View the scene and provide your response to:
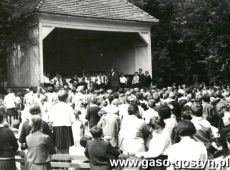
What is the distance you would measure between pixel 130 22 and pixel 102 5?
2.06 meters

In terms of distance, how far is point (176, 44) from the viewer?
3559cm

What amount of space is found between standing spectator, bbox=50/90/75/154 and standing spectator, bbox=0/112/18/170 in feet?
7.98

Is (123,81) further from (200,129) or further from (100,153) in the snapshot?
(100,153)

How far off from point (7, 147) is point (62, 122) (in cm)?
260

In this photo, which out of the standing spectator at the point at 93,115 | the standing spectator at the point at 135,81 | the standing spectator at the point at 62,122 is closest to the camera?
the standing spectator at the point at 62,122

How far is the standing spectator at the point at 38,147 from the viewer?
7.00 meters

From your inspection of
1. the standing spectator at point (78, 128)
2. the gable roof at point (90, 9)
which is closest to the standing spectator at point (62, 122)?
the standing spectator at point (78, 128)

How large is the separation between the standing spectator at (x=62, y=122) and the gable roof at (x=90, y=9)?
14066 millimetres

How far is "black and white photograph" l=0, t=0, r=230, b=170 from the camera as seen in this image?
661 cm

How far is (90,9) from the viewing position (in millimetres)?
26484

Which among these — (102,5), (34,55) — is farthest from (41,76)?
(102,5)

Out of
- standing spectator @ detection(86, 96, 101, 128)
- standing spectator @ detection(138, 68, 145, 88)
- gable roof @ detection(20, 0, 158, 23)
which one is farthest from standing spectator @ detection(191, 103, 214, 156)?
standing spectator @ detection(138, 68, 145, 88)

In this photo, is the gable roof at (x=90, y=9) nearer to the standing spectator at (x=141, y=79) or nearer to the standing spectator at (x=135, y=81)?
the standing spectator at (x=141, y=79)

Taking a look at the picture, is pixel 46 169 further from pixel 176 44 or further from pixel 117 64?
pixel 176 44
